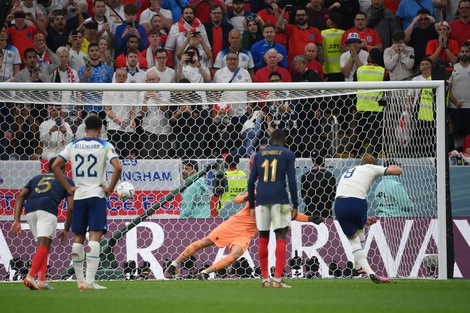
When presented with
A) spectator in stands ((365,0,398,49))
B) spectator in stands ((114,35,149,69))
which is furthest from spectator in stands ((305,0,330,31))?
spectator in stands ((114,35,149,69))

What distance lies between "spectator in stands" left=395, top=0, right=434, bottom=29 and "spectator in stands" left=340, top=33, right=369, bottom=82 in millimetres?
1637

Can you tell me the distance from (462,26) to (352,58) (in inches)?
111

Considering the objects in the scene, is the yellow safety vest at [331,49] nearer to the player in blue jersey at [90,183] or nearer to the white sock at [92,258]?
the player in blue jersey at [90,183]

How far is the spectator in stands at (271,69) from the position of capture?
21.0 meters

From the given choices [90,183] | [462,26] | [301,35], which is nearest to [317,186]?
[301,35]

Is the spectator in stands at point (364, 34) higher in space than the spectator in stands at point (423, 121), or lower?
higher

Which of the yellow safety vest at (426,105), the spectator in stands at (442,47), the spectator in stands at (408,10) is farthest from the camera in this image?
the spectator in stands at (408,10)

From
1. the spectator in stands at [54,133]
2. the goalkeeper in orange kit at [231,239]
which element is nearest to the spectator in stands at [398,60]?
the goalkeeper in orange kit at [231,239]

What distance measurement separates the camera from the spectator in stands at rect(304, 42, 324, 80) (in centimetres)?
2138

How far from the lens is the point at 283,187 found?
571 inches

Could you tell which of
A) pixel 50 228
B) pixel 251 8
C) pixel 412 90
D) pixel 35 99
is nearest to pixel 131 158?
pixel 35 99

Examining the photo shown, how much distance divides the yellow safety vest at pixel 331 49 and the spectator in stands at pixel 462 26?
244 centimetres

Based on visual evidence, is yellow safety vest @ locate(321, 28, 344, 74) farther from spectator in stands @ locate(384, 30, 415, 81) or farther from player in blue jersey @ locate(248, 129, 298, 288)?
player in blue jersey @ locate(248, 129, 298, 288)

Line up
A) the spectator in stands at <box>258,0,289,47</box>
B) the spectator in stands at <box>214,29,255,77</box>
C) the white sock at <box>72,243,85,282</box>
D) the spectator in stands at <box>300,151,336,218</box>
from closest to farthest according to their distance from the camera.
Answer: the white sock at <box>72,243,85,282</box>, the spectator in stands at <box>300,151,336,218</box>, the spectator in stands at <box>214,29,255,77</box>, the spectator in stands at <box>258,0,289,47</box>
